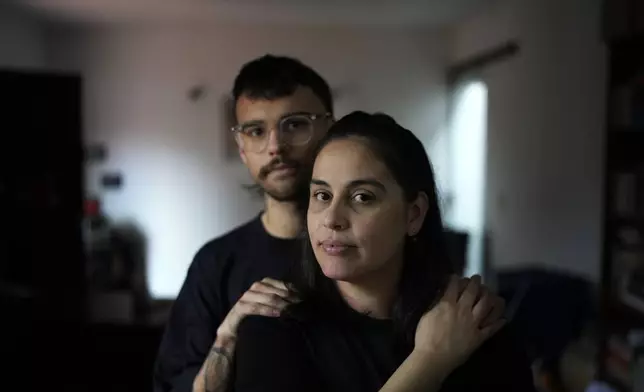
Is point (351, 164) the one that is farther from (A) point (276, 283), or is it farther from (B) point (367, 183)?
(A) point (276, 283)

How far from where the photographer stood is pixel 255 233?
76 cm

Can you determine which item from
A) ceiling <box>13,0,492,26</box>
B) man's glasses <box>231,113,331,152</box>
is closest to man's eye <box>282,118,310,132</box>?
man's glasses <box>231,113,331,152</box>

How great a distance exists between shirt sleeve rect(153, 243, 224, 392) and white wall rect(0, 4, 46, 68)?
2.69 meters

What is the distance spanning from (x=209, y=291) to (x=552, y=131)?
2.01 metres

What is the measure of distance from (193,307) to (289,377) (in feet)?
0.74

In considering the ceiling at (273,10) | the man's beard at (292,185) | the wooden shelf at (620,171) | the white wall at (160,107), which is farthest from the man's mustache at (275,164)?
the white wall at (160,107)

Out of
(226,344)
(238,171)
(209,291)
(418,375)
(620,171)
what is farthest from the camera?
(620,171)

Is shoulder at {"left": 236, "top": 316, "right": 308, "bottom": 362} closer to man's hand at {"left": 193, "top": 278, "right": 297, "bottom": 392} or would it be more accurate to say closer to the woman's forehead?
man's hand at {"left": 193, "top": 278, "right": 297, "bottom": 392}

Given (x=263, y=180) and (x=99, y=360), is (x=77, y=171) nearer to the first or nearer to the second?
(x=99, y=360)

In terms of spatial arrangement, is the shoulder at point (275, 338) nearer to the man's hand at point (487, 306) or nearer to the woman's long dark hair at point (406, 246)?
the woman's long dark hair at point (406, 246)

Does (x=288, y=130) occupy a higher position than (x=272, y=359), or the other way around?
(x=288, y=130)

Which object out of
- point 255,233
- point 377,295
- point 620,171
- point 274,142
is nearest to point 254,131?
point 274,142

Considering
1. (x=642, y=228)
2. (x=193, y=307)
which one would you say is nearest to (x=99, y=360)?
(x=193, y=307)

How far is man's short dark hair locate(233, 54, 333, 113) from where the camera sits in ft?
2.29
